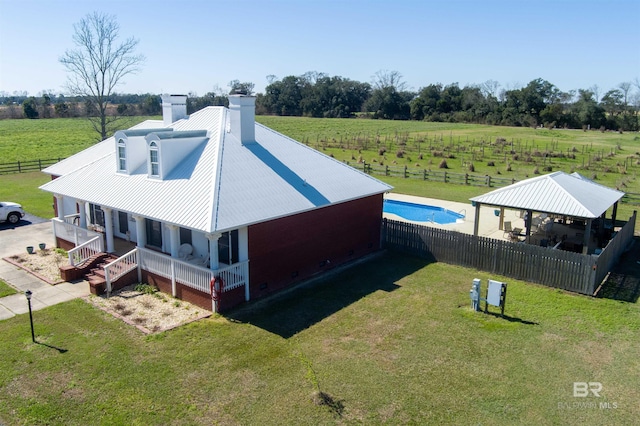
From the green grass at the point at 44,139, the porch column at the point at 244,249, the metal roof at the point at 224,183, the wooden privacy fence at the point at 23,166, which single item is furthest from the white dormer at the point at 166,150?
the green grass at the point at 44,139

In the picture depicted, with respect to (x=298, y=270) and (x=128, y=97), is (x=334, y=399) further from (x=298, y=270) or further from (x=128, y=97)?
(x=128, y=97)

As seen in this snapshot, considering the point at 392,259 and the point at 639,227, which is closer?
the point at 392,259

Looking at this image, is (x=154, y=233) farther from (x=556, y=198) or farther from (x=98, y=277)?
(x=556, y=198)

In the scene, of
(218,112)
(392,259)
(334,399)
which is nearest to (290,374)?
(334,399)

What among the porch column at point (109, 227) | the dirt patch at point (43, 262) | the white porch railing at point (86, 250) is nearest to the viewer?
the dirt patch at point (43, 262)

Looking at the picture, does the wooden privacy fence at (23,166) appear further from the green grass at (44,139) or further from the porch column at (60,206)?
the porch column at (60,206)

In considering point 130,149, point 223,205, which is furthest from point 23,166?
point 223,205

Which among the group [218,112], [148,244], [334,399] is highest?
[218,112]
